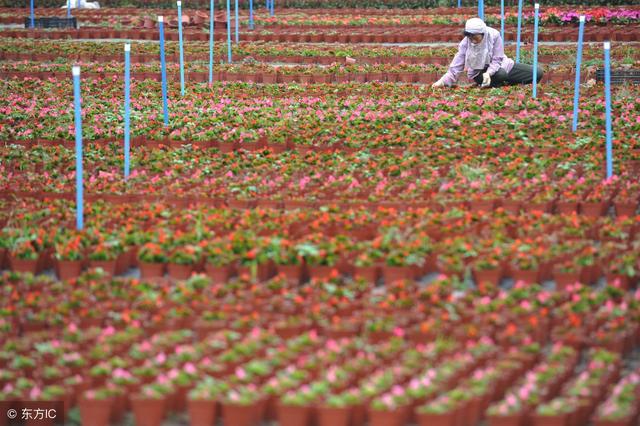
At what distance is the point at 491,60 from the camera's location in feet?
39.2

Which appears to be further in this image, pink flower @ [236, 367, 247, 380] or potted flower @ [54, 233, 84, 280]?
potted flower @ [54, 233, 84, 280]

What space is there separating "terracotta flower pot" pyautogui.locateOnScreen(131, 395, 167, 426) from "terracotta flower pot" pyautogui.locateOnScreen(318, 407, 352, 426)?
26.3 inches

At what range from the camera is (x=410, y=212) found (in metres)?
7.06

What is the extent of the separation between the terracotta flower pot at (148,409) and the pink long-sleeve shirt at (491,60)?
26.0 ft

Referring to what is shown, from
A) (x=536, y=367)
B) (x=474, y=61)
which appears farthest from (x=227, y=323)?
(x=474, y=61)

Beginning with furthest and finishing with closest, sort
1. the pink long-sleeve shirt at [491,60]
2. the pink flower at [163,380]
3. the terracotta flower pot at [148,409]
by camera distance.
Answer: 1. the pink long-sleeve shirt at [491,60]
2. the pink flower at [163,380]
3. the terracotta flower pot at [148,409]

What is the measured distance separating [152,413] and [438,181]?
163 inches

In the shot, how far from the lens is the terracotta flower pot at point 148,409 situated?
14.6 ft

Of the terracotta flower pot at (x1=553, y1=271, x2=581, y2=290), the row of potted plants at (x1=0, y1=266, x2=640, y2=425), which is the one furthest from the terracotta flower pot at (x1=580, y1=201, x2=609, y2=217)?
the row of potted plants at (x1=0, y1=266, x2=640, y2=425)

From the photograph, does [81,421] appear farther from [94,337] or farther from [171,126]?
[171,126]

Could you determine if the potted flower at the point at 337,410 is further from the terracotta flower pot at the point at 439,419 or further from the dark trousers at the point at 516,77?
the dark trousers at the point at 516,77

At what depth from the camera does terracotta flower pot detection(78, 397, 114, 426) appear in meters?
4.49

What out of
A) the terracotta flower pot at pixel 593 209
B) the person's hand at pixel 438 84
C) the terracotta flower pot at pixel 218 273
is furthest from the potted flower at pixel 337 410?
the person's hand at pixel 438 84

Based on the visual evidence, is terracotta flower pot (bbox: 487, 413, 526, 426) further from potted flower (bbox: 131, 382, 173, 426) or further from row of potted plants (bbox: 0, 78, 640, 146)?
row of potted plants (bbox: 0, 78, 640, 146)
